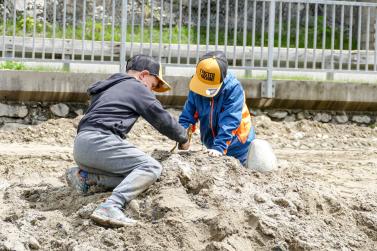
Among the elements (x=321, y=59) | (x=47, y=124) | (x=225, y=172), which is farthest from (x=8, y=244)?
(x=321, y=59)

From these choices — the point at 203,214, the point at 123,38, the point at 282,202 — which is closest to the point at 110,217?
the point at 203,214

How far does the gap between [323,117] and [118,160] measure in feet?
23.9

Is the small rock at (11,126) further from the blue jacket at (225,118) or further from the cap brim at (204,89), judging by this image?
the cap brim at (204,89)

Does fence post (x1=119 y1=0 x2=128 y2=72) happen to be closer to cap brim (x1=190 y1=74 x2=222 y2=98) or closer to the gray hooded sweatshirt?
cap brim (x1=190 y1=74 x2=222 y2=98)

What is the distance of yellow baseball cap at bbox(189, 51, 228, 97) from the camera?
7.78 meters

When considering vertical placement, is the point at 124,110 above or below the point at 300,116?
above

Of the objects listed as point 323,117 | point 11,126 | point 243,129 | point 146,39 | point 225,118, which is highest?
point 146,39

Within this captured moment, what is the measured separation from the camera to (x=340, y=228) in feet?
22.4

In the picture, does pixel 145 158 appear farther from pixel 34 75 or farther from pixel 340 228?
pixel 34 75

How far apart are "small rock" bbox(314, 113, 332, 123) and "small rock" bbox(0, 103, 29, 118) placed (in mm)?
4286

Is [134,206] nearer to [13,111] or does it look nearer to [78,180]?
[78,180]

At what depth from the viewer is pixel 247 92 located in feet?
43.4

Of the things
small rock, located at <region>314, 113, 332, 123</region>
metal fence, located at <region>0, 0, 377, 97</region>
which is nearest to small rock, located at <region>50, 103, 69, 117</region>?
metal fence, located at <region>0, 0, 377, 97</region>

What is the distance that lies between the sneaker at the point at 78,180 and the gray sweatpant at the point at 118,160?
301 mm
